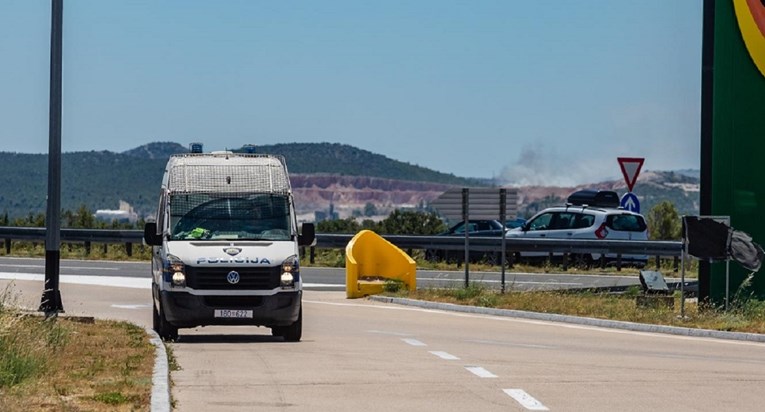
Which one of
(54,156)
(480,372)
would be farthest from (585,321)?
(480,372)

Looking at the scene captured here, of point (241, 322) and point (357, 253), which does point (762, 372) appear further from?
point (357, 253)

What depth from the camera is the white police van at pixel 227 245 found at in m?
19.6

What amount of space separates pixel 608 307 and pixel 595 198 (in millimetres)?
20063

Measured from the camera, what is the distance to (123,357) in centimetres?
1592

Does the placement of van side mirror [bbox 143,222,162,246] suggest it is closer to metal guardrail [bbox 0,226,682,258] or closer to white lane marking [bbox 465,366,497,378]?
white lane marking [bbox 465,366,497,378]

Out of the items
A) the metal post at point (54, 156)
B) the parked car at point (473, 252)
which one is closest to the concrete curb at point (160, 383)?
the metal post at point (54, 156)

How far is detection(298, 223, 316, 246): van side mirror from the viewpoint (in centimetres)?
2028

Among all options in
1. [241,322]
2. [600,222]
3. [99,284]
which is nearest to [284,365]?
[241,322]

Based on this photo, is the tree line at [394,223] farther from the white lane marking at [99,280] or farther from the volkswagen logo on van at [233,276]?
the volkswagen logo on van at [233,276]

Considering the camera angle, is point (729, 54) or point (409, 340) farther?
point (729, 54)

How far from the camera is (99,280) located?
35.5m

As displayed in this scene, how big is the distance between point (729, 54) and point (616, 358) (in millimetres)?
8875

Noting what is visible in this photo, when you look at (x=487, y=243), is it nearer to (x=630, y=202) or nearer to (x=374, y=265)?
(x=630, y=202)

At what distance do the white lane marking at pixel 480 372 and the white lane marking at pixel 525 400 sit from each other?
1.39 m
